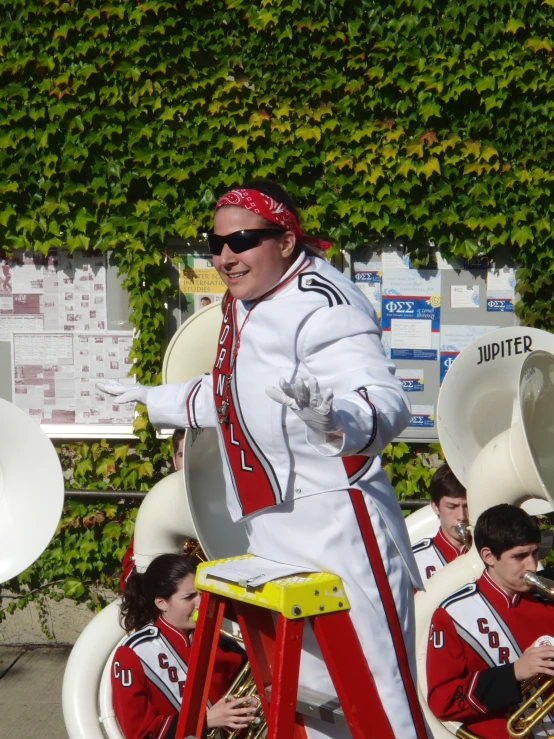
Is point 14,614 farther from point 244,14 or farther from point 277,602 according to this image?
point 277,602

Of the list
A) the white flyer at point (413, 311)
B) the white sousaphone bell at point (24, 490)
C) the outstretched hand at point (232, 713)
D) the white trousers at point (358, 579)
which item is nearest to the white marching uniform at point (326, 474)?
the white trousers at point (358, 579)

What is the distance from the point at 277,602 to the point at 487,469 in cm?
176

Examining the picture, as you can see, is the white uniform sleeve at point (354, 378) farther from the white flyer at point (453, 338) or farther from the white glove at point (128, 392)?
the white flyer at point (453, 338)

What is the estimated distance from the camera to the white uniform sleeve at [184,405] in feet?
8.47

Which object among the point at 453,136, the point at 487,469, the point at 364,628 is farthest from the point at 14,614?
the point at 364,628

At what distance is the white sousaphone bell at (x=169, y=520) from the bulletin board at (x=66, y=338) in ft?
6.48

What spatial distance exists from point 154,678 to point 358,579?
1276 mm

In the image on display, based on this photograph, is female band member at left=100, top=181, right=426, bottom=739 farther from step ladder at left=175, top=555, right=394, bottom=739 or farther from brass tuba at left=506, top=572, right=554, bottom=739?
brass tuba at left=506, top=572, right=554, bottom=739

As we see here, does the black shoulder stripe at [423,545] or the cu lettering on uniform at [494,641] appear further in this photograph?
the black shoulder stripe at [423,545]

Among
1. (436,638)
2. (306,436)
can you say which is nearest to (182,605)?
(436,638)

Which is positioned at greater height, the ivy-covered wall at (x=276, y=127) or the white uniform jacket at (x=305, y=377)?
the ivy-covered wall at (x=276, y=127)

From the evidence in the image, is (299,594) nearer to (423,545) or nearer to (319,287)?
(319,287)

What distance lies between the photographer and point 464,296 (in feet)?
17.9

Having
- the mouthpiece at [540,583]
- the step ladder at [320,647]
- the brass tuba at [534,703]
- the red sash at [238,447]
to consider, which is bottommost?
the brass tuba at [534,703]
